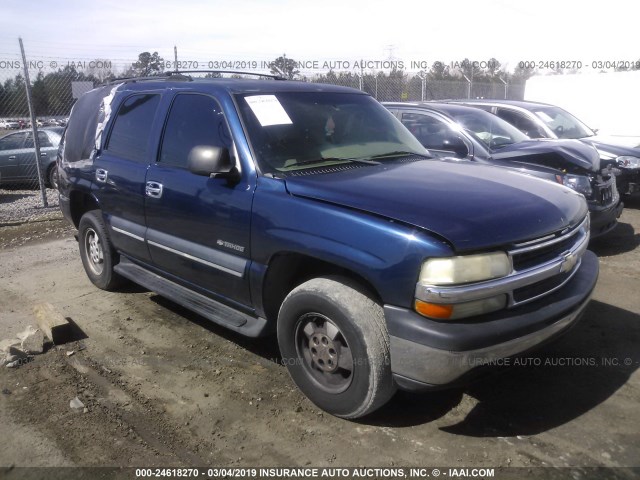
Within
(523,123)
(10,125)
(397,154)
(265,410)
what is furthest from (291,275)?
(10,125)

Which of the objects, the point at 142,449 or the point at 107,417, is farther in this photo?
the point at 107,417

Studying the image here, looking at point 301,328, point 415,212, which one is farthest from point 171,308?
point 415,212

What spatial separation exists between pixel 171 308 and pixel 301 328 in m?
2.18

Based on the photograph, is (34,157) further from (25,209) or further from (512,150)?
(512,150)

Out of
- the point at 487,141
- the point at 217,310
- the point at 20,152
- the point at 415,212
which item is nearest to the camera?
the point at 415,212

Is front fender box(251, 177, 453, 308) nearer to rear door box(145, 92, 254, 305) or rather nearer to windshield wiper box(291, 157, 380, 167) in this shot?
rear door box(145, 92, 254, 305)

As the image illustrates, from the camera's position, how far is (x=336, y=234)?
9.80 feet

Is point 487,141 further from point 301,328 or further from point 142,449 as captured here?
point 142,449

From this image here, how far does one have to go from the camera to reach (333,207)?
3080mm

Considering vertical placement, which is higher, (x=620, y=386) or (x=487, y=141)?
(x=487, y=141)

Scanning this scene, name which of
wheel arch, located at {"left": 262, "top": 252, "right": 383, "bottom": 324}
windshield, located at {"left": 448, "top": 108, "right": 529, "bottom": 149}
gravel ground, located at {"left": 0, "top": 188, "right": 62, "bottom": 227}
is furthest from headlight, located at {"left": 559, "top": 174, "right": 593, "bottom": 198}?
gravel ground, located at {"left": 0, "top": 188, "right": 62, "bottom": 227}

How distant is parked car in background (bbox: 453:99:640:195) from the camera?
8398 millimetres

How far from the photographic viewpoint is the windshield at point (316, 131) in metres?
3.68

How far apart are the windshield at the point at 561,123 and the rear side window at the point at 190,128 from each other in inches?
244
